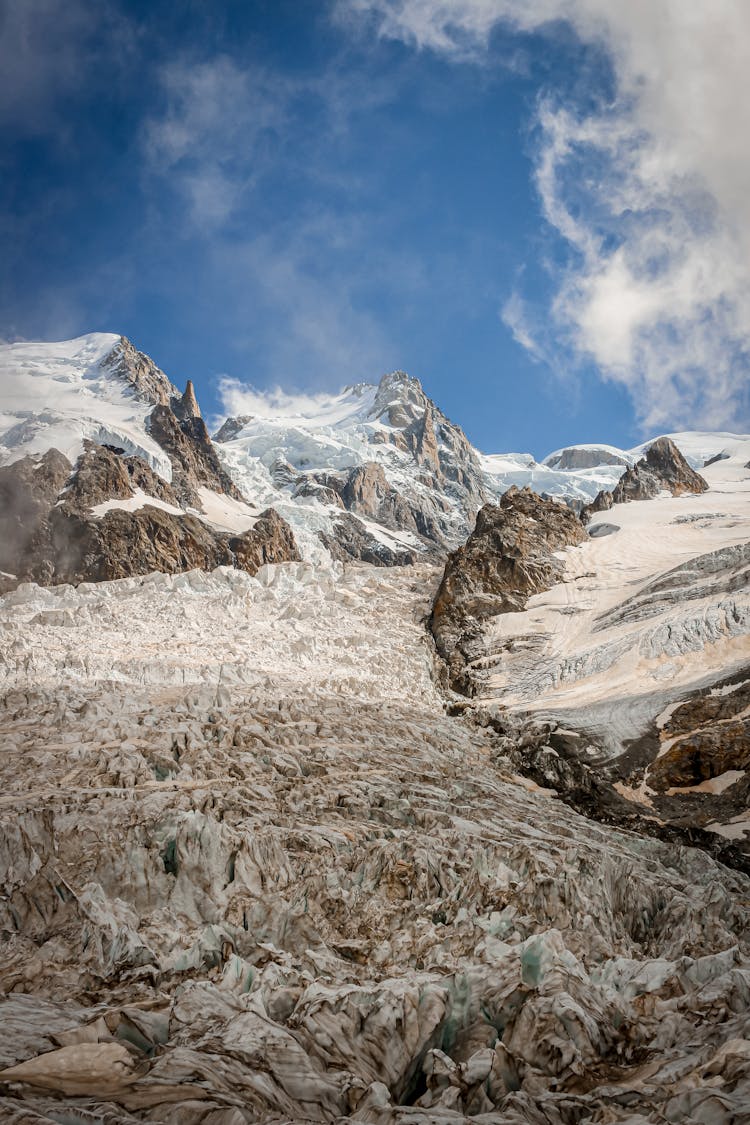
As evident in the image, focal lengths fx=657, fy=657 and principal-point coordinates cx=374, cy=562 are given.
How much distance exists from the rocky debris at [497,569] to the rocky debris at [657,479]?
3211 cm

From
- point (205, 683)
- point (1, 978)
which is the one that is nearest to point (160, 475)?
point (205, 683)

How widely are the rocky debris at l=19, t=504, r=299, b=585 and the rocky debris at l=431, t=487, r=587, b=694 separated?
5472cm

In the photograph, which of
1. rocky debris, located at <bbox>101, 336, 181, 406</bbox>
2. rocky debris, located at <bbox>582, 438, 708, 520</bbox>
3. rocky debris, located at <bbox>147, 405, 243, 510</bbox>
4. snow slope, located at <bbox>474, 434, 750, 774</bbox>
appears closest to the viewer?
snow slope, located at <bbox>474, 434, 750, 774</bbox>

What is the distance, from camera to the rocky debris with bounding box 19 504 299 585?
3627 inches

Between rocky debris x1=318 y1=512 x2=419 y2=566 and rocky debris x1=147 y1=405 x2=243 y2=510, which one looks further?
rocky debris x1=318 y1=512 x2=419 y2=566

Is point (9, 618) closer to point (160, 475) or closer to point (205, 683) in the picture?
point (205, 683)

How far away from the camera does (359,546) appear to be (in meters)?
156

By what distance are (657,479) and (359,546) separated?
243ft

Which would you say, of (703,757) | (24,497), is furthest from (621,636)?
(24,497)

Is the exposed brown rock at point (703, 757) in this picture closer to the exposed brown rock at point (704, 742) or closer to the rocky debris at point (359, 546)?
the exposed brown rock at point (704, 742)

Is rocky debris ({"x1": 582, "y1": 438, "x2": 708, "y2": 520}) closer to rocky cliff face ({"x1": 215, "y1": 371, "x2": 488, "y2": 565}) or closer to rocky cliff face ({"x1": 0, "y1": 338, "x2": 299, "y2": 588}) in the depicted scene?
rocky cliff face ({"x1": 0, "y1": 338, "x2": 299, "y2": 588})

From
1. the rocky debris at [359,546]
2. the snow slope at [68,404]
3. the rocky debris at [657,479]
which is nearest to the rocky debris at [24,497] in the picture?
the snow slope at [68,404]

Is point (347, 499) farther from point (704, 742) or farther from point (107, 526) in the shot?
point (704, 742)

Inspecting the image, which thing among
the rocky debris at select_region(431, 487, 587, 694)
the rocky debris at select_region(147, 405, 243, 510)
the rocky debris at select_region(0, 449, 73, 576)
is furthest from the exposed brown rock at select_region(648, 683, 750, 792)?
the rocky debris at select_region(147, 405, 243, 510)
